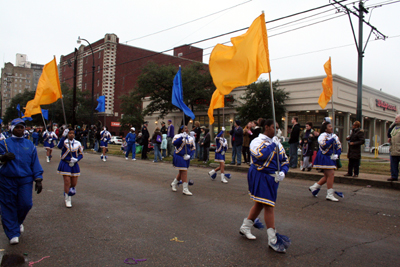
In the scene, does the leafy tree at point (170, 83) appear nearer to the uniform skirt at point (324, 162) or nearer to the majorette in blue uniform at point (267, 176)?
the uniform skirt at point (324, 162)

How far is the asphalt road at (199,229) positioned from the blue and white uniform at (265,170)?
2.46 feet

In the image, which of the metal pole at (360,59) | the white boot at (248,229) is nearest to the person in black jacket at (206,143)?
the metal pole at (360,59)

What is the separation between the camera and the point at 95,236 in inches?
182

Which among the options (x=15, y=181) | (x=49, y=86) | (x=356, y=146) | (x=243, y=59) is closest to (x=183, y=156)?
(x=243, y=59)

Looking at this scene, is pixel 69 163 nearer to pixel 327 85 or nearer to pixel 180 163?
pixel 180 163

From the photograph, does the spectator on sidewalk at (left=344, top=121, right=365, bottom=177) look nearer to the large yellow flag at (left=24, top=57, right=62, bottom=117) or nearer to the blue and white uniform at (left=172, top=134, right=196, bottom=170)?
the blue and white uniform at (left=172, top=134, right=196, bottom=170)

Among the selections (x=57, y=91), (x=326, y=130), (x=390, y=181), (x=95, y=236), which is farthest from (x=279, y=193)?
(x=57, y=91)

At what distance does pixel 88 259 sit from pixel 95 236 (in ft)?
2.78

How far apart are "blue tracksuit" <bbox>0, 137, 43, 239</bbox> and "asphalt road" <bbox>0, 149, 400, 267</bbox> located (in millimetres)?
347

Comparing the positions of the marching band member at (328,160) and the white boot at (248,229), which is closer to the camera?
the white boot at (248,229)

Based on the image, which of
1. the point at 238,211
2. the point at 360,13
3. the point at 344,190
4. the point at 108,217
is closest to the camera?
the point at 108,217

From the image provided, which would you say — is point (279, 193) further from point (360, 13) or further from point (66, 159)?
point (360, 13)

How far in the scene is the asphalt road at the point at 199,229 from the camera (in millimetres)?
3877

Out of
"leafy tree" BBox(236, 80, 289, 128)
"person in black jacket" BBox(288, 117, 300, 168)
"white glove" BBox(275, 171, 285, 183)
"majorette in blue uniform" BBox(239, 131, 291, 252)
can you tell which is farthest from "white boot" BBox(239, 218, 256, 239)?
"leafy tree" BBox(236, 80, 289, 128)
